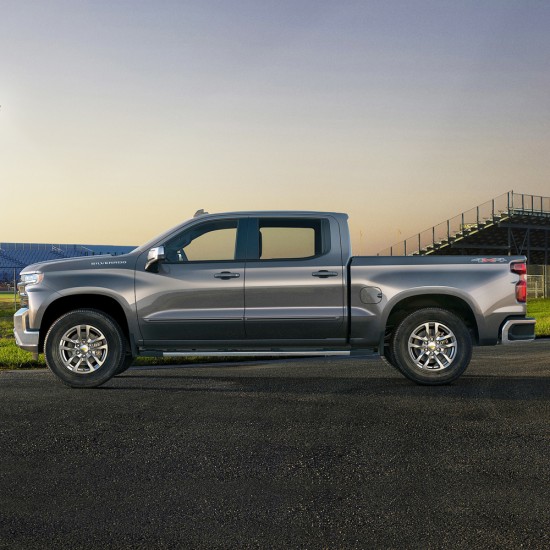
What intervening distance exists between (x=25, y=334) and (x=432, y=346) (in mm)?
5045

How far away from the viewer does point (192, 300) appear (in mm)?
8930

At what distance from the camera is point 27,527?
13.7ft

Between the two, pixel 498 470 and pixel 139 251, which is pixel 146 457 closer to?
pixel 498 470

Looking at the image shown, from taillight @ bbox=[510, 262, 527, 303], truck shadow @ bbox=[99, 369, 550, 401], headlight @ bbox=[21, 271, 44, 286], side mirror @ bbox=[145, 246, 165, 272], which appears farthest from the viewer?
headlight @ bbox=[21, 271, 44, 286]

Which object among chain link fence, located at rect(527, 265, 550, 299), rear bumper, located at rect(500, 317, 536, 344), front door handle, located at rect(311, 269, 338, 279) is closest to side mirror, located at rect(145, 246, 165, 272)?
front door handle, located at rect(311, 269, 338, 279)

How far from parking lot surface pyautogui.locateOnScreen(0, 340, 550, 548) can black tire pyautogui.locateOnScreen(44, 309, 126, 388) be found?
0.24 metres

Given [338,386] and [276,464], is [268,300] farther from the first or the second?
[276,464]

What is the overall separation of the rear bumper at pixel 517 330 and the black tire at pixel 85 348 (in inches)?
186

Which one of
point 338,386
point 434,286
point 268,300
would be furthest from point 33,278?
point 434,286

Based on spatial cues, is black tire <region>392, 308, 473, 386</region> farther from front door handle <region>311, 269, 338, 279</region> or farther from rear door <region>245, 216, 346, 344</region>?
front door handle <region>311, 269, 338, 279</region>

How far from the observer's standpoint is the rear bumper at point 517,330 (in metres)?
9.05

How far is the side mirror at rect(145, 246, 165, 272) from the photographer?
340 inches

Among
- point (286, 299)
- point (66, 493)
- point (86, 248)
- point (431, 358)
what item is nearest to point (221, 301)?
point (286, 299)

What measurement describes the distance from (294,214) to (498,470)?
15.5 ft
